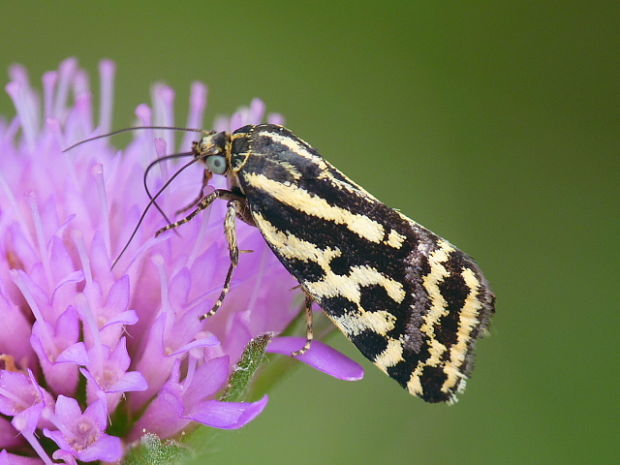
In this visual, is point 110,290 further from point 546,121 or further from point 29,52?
point 29,52

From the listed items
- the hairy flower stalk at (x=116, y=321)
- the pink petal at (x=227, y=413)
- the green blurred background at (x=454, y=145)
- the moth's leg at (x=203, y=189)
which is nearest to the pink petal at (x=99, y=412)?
the hairy flower stalk at (x=116, y=321)

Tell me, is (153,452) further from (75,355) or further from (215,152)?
(215,152)

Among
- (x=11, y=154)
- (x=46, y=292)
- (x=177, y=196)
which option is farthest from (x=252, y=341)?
(x=11, y=154)

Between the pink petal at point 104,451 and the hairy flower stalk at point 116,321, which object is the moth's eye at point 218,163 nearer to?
the hairy flower stalk at point 116,321

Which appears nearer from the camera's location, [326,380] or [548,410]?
[548,410]

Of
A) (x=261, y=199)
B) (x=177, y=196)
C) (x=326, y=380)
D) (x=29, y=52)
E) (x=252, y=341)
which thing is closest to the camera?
(x=252, y=341)
